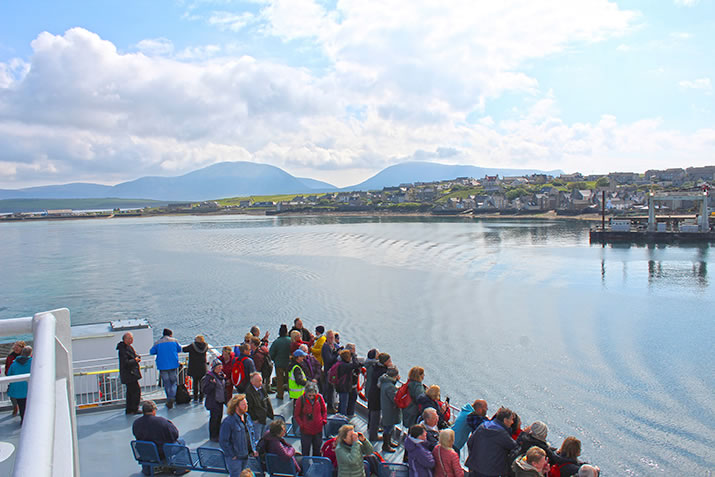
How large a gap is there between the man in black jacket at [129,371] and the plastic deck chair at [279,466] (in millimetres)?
3742

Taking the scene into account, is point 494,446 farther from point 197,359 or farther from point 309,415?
point 197,359

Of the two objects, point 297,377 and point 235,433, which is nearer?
point 235,433

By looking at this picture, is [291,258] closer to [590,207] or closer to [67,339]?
[67,339]

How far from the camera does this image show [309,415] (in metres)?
7.20

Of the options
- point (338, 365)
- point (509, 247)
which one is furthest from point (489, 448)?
point (509, 247)

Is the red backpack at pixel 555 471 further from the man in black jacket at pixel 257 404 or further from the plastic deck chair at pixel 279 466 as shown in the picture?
the man in black jacket at pixel 257 404

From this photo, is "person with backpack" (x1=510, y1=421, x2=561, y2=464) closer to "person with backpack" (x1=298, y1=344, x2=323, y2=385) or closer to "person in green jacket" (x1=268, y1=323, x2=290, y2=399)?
"person with backpack" (x1=298, y1=344, x2=323, y2=385)

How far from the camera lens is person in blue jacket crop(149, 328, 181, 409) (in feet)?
31.2

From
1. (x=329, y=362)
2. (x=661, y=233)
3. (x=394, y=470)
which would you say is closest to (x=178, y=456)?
(x=394, y=470)

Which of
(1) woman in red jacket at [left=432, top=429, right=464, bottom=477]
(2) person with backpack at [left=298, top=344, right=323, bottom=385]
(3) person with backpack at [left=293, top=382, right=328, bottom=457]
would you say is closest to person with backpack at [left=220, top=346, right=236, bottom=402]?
(2) person with backpack at [left=298, top=344, right=323, bottom=385]

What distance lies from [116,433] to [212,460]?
2563mm

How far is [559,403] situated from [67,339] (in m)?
16.5

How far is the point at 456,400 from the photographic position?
634 inches

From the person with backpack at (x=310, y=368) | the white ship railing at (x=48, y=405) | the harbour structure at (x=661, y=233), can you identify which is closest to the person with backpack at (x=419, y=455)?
the person with backpack at (x=310, y=368)
